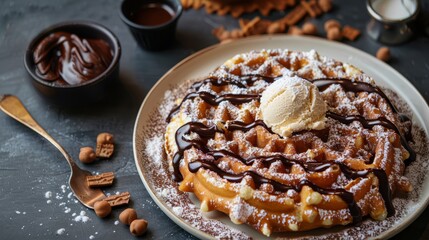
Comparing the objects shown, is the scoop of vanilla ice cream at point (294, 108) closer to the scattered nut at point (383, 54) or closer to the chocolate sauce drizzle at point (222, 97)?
the chocolate sauce drizzle at point (222, 97)

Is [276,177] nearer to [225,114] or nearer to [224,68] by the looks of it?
[225,114]

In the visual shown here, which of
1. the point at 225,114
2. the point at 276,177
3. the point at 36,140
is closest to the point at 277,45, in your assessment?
the point at 225,114

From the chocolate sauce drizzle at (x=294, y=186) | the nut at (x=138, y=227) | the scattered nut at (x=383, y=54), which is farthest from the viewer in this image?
the scattered nut at (x=383, y=54)

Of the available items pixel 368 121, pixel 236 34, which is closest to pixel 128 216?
pixel 368 121

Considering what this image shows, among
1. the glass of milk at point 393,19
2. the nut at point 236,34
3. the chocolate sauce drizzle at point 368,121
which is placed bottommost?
the nut at point 236,34

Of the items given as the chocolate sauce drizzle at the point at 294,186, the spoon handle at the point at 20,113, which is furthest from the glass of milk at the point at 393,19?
the spoon handle at the point at 20,113

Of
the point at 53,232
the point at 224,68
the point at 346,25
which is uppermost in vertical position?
the point at 224,68
